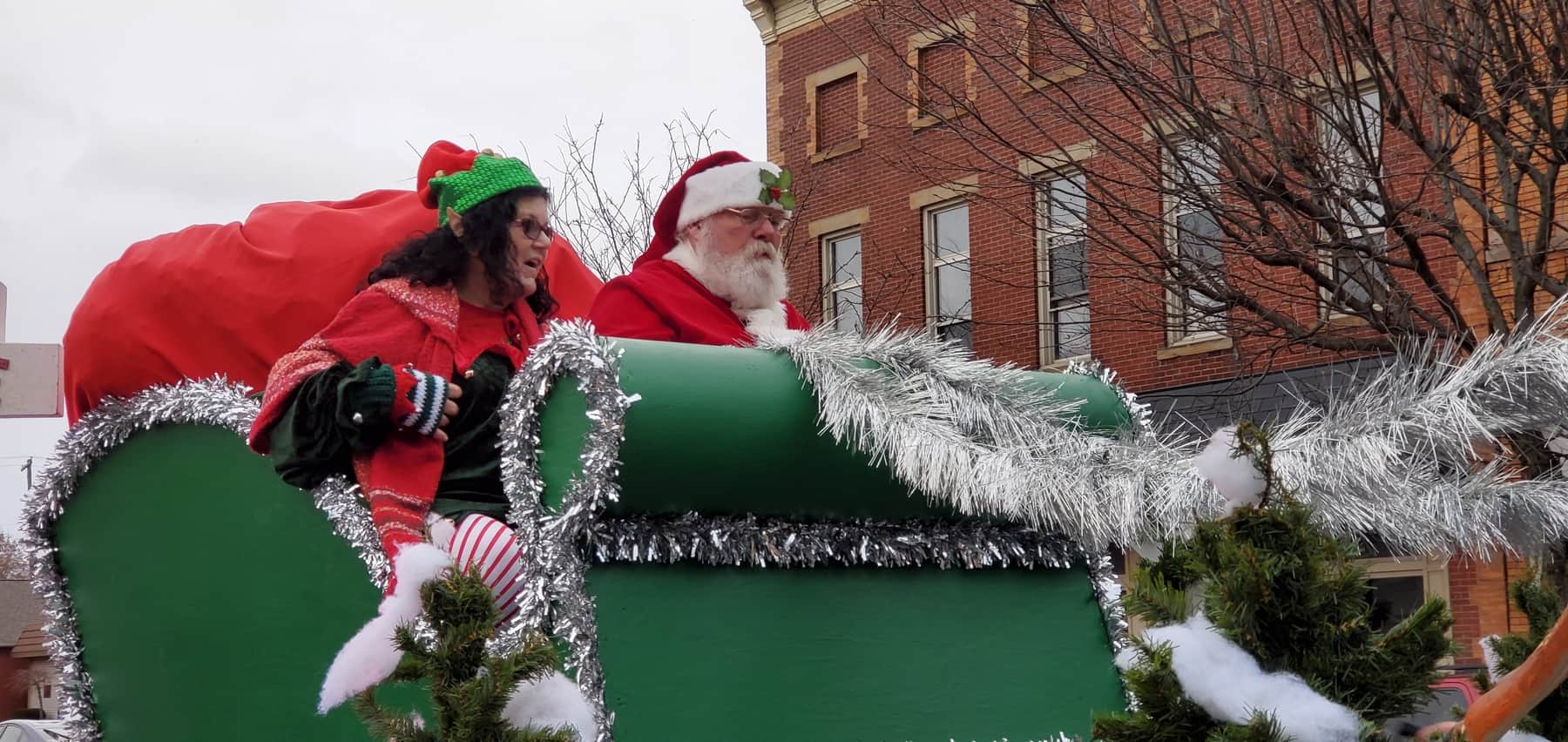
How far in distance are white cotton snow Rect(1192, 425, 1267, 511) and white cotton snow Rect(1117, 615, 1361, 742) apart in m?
0.19

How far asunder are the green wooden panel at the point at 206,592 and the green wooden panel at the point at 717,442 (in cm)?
54

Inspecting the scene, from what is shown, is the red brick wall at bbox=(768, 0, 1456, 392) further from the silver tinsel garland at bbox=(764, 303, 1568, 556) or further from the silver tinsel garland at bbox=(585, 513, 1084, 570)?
the silver tinsel garland at bbox=(764, 303, 1568, 556)

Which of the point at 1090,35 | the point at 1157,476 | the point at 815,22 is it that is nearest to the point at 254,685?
the point at 1157,476

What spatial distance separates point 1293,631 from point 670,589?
1.01m

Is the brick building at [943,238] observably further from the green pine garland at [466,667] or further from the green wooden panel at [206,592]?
the green pine garland at [466,667]

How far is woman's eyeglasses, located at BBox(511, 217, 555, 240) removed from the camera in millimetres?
3090

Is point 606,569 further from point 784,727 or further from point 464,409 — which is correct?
point 464,409

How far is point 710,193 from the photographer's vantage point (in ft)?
11.7

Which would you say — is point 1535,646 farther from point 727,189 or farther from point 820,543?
point 727,189

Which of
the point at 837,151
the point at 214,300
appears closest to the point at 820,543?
the point at 214,300

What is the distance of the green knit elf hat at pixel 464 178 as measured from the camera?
306 cm

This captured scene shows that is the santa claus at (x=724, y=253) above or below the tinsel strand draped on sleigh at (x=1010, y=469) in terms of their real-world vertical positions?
above

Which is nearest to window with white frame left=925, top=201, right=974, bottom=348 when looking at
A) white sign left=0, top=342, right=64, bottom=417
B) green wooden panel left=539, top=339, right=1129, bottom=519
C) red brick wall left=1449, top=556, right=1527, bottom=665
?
red brick wall left=1449, top=556, right=1527, bottom=665

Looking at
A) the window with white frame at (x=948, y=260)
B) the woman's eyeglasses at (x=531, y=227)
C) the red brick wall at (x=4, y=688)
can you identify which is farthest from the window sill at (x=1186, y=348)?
the red brick wall at (x=4, y=688)
